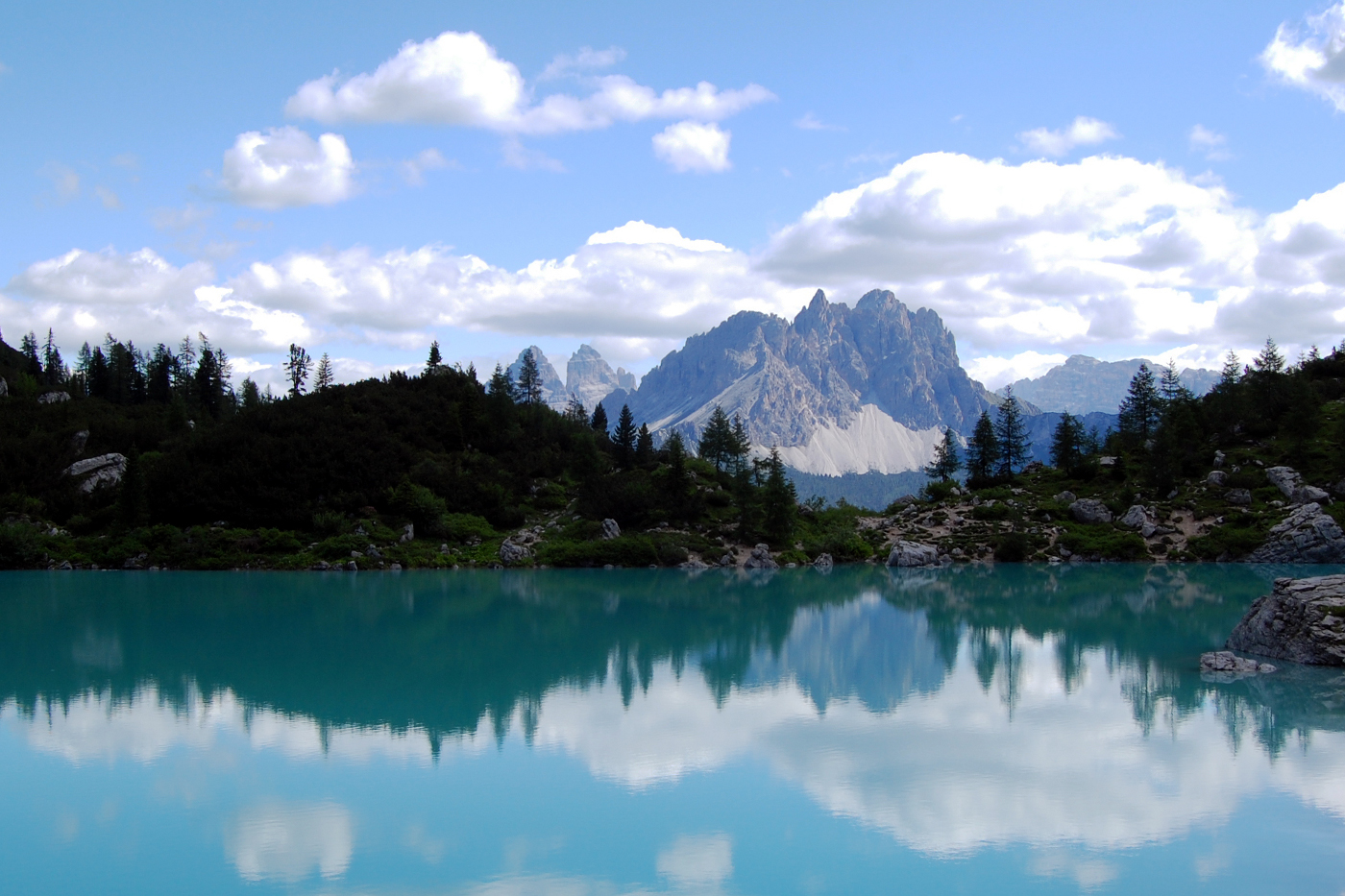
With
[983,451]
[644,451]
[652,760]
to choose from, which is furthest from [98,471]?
[983,451]

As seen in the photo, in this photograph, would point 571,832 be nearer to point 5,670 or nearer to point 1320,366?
point 5,670

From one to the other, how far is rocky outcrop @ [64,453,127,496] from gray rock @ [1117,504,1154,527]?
211 feet

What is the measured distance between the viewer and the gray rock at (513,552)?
182 ft

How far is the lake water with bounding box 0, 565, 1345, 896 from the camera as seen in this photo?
1097 cm

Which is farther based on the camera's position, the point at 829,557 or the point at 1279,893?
the point at 829,557

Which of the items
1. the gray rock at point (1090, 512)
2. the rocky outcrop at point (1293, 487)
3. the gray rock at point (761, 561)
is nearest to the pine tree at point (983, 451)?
the gray rock at point (1090, 512)

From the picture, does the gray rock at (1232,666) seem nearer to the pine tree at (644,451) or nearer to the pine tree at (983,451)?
the pine tree at (644,451)

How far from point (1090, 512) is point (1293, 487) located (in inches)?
463

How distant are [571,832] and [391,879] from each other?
2394 millimetres

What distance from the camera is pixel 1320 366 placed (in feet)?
264

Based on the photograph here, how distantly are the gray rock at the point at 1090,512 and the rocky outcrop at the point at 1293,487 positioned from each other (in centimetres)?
1016

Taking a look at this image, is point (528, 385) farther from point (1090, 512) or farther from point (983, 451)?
point (1090, 512)

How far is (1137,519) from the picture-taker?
60.5 metres

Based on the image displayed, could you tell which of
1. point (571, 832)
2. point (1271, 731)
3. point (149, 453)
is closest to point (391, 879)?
point (571, 832)
